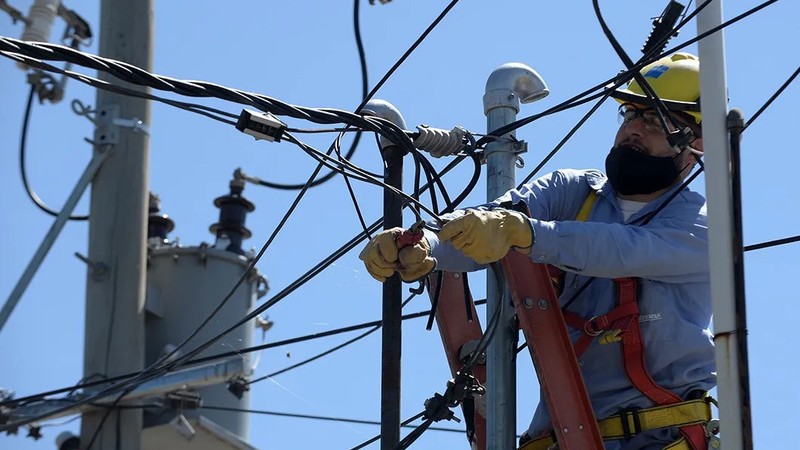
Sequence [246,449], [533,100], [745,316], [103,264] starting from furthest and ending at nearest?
[246,449] < [103,264] < [533,100] < [745,316]

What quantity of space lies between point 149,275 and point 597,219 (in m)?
6.91

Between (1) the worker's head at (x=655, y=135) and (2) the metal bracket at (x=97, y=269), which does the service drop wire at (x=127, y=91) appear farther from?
(2) the metal bracket at (x=97, y=269)

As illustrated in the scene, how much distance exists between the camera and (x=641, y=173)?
24.8ft

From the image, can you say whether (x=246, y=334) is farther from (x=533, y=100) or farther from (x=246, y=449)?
(x=533, y=100)

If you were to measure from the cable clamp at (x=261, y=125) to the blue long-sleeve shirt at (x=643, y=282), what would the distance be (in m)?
0.72

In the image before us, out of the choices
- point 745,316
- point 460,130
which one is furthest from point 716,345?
point 460,130

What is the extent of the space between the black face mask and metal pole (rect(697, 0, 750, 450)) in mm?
1230

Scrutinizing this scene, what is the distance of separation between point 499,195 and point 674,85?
1.01 meters

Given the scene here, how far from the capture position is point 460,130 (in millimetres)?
7195

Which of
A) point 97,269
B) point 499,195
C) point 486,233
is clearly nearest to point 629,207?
point 499,195

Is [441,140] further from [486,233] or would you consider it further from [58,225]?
[58,225]

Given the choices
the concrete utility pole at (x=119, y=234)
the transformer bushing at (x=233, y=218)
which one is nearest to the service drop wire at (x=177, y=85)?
the concrete utility pole at (x=119, y=234)

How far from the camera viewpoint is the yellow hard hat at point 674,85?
24.7ft

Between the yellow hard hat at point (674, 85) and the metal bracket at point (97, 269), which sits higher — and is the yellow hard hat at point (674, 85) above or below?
below
